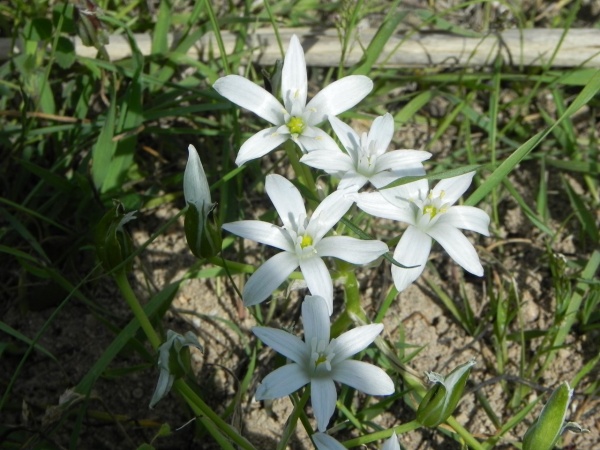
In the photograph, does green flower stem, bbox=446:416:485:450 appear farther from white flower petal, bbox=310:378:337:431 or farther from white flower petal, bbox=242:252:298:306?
white flower petal, bbox=242:252:298:306

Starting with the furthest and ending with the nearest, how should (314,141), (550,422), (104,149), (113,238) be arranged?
(104,149), (314,141), (113,238), (550,422)

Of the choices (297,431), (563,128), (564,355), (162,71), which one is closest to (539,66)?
(563,128)

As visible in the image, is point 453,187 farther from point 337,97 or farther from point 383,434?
point 383,434

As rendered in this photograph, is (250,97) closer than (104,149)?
Yes

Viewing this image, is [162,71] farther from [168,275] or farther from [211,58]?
[168,275]

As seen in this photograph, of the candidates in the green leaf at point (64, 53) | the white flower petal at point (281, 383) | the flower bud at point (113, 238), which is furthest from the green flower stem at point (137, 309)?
the green leaf at point (64, 53)

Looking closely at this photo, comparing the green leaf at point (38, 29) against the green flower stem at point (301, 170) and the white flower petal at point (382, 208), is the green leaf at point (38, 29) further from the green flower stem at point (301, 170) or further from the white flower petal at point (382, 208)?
the white flower petal at point (382, 208)

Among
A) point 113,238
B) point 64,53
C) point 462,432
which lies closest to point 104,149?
point 64,53
